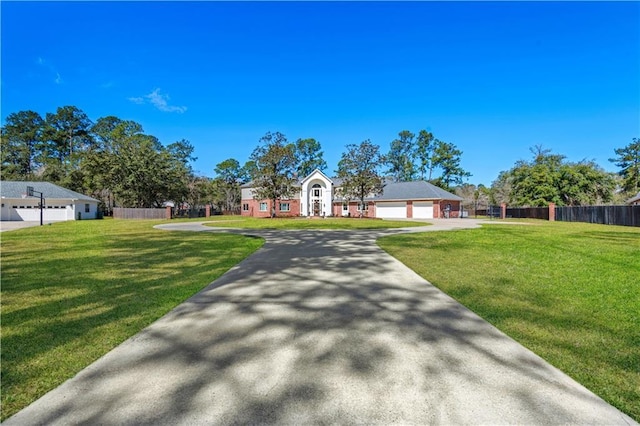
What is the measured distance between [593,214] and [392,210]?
21379 mm

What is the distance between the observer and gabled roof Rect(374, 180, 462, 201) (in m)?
41.2

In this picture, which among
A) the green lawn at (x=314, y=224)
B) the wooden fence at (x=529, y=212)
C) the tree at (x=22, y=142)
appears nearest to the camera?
the green lawn at (x=314, y=224)

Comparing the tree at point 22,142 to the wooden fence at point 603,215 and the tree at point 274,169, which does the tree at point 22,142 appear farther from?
the wooden fence at point 603,215

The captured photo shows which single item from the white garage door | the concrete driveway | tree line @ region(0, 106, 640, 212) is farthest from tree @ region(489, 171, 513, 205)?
the concrete driveway

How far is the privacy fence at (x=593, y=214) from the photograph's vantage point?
24250 mm

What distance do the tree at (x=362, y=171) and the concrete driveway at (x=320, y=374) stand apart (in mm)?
34061

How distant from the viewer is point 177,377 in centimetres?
258

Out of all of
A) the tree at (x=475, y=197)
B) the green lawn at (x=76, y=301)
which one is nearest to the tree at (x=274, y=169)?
the green lawn at (x=76, y=301)

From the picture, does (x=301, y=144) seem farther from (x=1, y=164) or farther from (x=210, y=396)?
(x=210, y=396)

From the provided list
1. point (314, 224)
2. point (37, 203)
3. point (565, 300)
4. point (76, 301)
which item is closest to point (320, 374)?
point (76, 301)

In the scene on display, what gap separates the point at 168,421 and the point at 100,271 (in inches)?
247

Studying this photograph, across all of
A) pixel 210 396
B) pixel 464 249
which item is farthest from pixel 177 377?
pixel 464 249

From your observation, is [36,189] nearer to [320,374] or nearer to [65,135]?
[65,135]

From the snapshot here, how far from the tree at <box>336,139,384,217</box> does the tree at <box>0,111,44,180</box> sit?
53241mm
